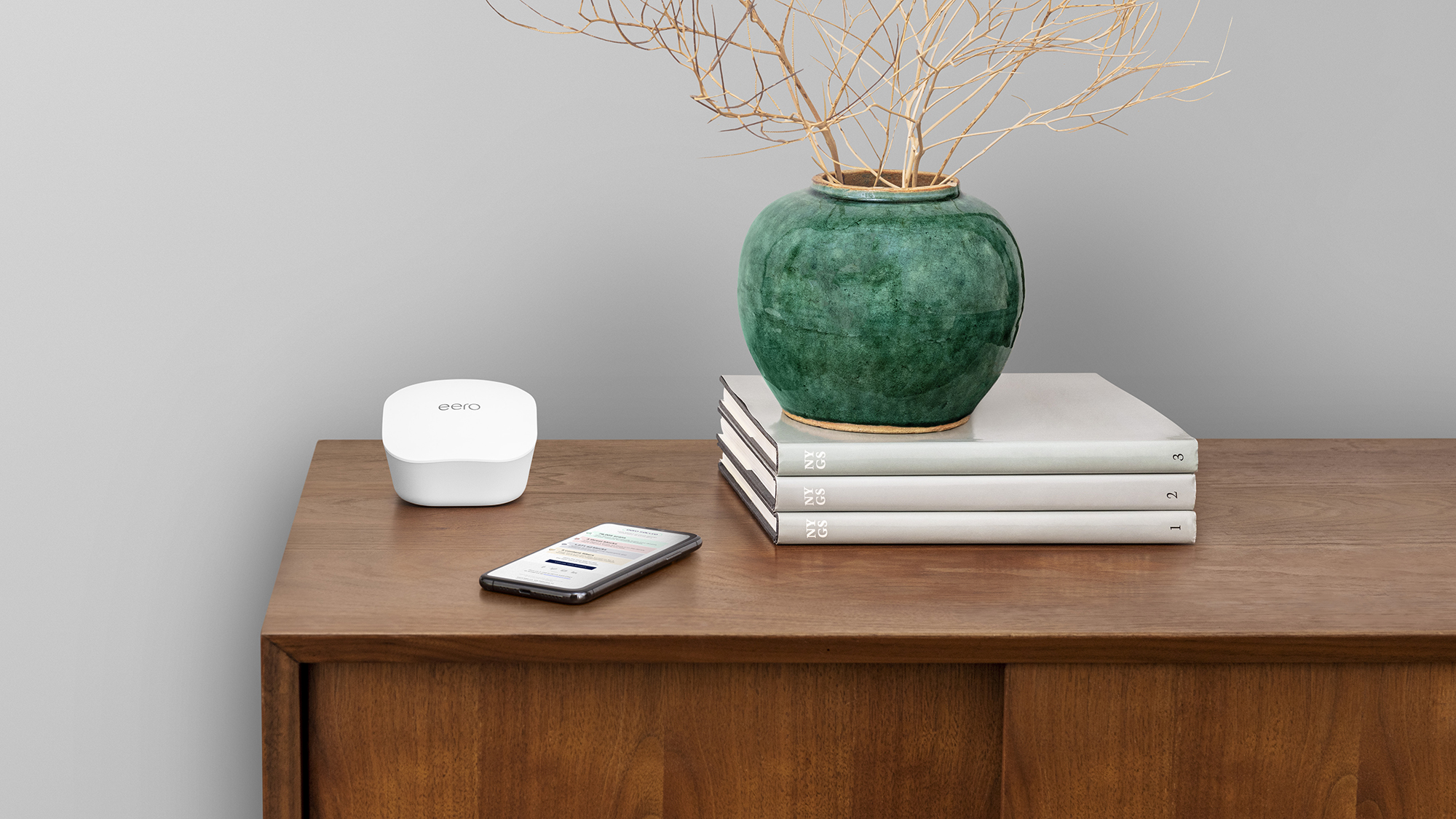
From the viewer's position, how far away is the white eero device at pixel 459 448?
3.13 ft

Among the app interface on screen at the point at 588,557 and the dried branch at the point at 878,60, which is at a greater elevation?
the dried branch at the point at 878,60

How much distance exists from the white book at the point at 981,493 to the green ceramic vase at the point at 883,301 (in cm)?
6

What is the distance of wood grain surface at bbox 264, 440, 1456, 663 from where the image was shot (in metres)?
0.75

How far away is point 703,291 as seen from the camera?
4.02ft

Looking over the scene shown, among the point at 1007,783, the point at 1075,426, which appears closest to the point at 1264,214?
the point at 1075,426

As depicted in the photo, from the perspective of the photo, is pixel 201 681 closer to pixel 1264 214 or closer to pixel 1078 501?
pixel 1078 501

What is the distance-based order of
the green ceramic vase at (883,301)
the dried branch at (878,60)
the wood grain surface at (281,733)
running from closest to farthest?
1. the wood grain surface at (281,733)
2. the green ceramic vase at (883,301)
3. the dried branch at (878,60)

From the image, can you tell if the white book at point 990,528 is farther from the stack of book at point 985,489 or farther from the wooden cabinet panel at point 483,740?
the wooden cabinet panel at point 483,740

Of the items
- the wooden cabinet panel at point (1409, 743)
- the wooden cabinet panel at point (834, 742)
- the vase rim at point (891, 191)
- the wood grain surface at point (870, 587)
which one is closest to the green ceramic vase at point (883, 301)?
the vase rim at point (891, 191)

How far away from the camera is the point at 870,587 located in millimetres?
823

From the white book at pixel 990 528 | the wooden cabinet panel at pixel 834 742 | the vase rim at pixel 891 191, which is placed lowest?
the wooden cabinet panel at pixel 834 742

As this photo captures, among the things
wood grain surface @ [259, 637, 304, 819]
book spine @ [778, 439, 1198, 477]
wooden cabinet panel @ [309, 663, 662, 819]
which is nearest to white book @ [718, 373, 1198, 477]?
book spine @ [778, 439, 1198, 477]

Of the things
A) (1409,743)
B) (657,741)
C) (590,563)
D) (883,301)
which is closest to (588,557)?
(590,563)

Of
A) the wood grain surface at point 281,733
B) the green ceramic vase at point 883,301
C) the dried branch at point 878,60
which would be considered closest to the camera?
the wood grain surface at point 281,733
